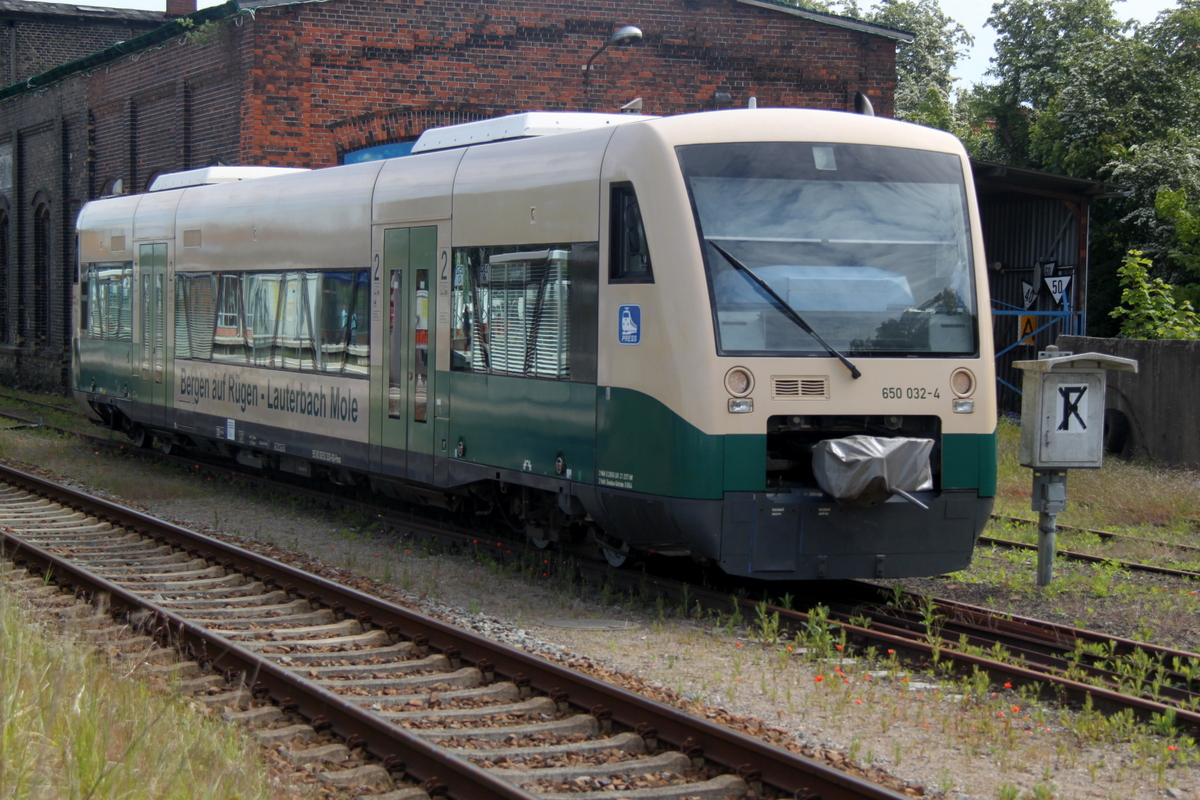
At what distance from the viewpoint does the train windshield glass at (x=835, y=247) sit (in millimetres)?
8016

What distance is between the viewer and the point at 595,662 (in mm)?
7297

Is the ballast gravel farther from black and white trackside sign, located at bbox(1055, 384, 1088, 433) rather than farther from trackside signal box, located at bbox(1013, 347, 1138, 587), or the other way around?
black and white trackside sign, located at bbox(1055, 384, 1088, 433)

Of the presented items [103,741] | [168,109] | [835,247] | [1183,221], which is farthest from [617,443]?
[168,109]

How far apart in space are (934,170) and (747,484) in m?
2.46

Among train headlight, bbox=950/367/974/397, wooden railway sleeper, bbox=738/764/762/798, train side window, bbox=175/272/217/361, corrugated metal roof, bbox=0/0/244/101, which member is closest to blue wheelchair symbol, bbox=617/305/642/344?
train headlight, bbox=950/367/974/397

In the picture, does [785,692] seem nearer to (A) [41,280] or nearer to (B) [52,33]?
(A) [41,280]

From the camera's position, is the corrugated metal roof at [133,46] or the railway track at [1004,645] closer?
the railway track at [1004,645]

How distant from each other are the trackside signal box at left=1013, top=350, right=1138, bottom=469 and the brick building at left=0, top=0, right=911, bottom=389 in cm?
1337

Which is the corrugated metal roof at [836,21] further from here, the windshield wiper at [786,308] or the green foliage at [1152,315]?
the windshield wiper at [786,308]

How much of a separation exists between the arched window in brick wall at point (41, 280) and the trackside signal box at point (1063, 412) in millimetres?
27772

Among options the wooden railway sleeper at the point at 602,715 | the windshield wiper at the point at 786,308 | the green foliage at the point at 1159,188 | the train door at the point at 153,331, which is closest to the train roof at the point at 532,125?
the windshield wiper at the point at 786,308

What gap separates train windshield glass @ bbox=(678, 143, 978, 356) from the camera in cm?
802

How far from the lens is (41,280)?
3247cm

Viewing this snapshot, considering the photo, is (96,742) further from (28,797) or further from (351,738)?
(351,738)
